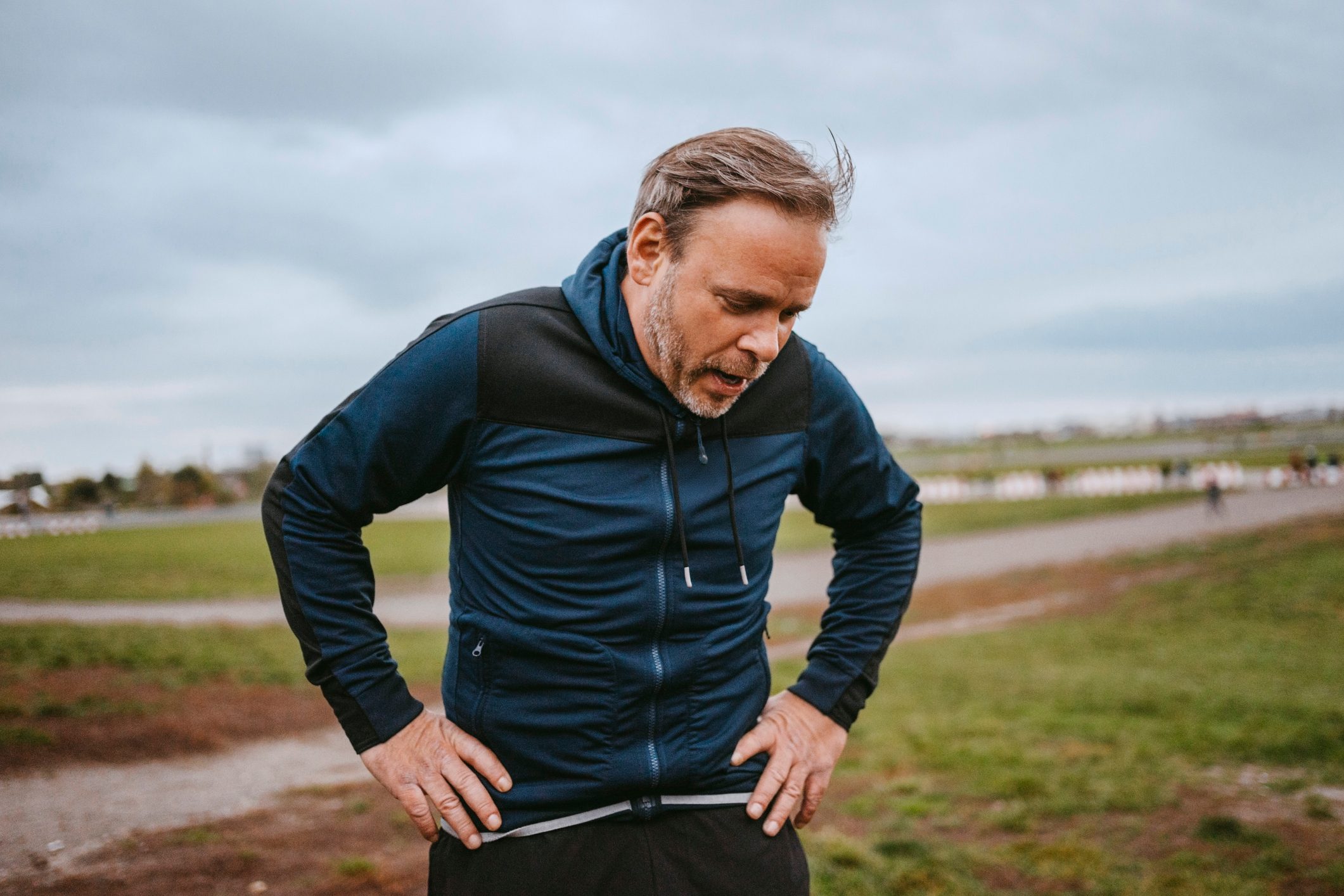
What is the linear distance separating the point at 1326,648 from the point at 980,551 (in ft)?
48.7

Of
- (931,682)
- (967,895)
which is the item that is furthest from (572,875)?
(931,682)

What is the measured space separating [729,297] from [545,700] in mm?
1002

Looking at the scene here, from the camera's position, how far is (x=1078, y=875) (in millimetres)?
5164

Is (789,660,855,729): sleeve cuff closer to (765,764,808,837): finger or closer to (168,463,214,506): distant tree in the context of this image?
(765,764,808,837): finger

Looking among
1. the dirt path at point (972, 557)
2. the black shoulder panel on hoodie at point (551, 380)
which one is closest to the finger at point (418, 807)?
the black shoulder panel on hoodie at point (551, 380)

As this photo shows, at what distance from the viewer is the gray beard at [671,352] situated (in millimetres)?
2135

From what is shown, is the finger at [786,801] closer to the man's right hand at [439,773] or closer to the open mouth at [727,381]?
the man's right hand at [439,773]

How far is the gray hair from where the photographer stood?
80.1 inches

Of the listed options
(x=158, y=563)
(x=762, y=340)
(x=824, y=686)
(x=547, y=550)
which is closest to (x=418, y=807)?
(x=547, y=550)

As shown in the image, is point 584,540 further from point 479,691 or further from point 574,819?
point 574,819

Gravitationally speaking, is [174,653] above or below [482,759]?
below

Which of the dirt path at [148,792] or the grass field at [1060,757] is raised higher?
the dirt path at [148,792]

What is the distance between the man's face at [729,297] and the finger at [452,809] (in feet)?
3.43

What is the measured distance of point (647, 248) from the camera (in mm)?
2197
